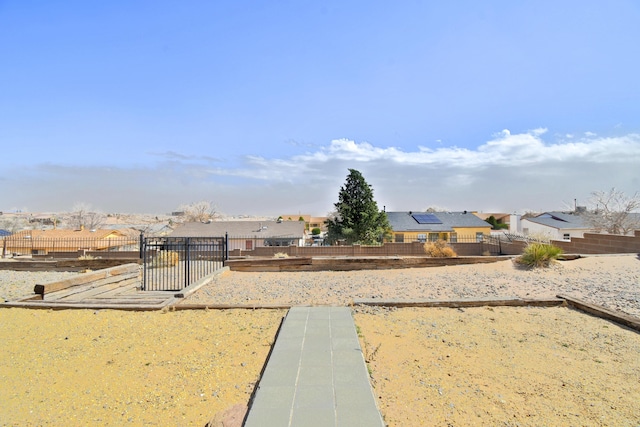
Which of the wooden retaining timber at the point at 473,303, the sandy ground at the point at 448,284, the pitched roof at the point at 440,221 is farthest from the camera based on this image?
the pitched roof at the point at 440,221

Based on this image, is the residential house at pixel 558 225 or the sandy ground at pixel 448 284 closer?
the sandy ground at pixel 448 284

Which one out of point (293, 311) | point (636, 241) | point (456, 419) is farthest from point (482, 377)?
point (636, 241)

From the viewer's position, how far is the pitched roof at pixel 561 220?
29.3m

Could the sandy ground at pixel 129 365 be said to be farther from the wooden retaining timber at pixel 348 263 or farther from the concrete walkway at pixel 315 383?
the wooden retaining timber at pixel 348 263

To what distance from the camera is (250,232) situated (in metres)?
31.5

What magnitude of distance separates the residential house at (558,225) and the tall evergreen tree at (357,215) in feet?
42.1

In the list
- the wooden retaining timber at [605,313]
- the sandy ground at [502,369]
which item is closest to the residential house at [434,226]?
the wooden retaining timber at [605,313]

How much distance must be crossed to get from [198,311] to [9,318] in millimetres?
2842

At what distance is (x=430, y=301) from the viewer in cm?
542

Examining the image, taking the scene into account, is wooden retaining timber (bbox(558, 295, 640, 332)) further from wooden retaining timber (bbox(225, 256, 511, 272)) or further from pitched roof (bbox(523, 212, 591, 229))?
pitched roof (bbox(523, 212, 591, 229))

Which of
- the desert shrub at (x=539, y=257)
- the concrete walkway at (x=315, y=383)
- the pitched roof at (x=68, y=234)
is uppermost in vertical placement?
the pitched roof at (x=68, y=234)

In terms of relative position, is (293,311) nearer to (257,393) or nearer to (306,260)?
(257,393)

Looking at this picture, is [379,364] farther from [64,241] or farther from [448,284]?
[64,241]

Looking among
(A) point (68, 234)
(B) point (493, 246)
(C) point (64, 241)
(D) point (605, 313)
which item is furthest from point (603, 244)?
(A) point (68, 234)
